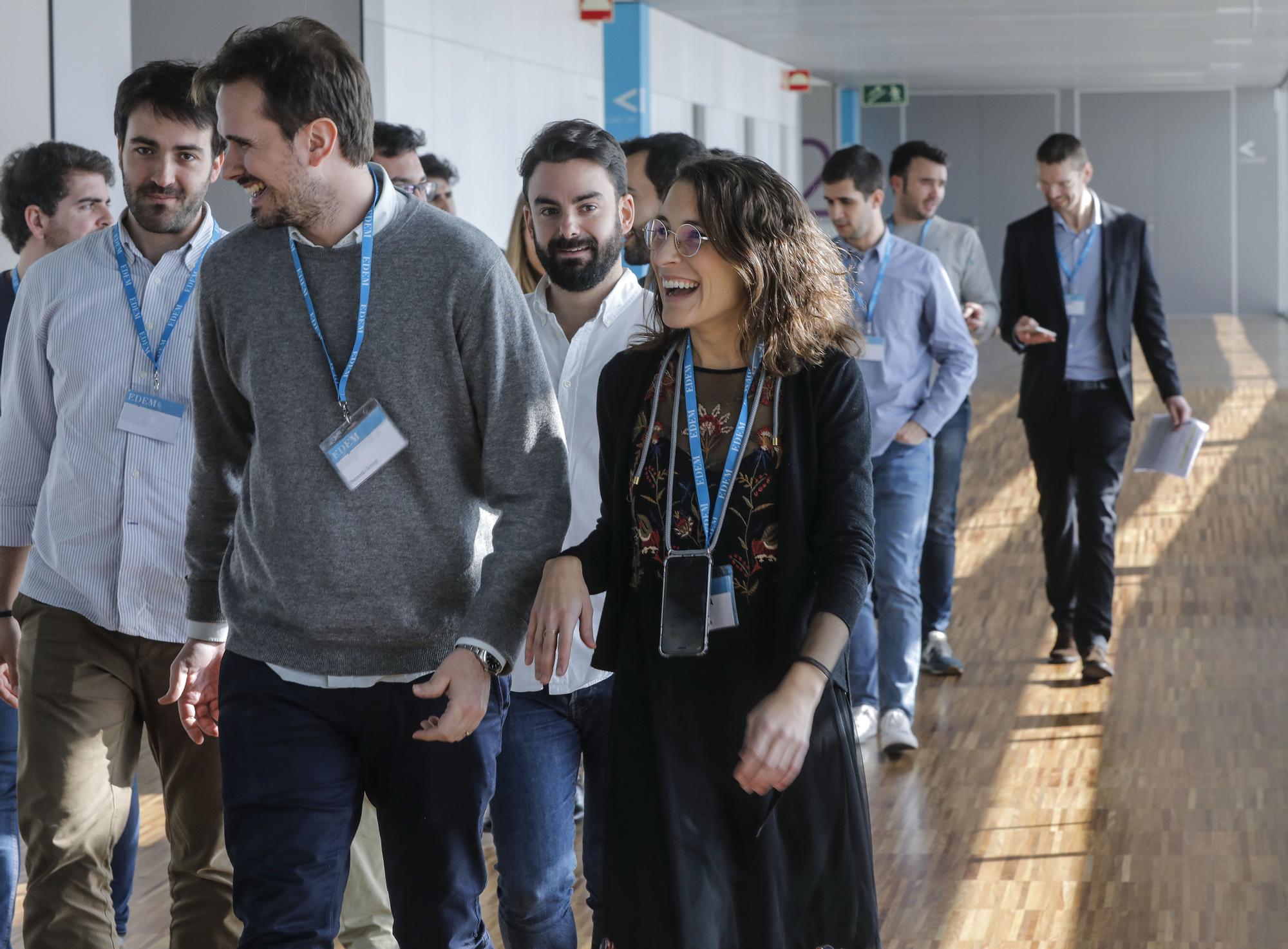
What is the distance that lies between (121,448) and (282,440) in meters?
0.69

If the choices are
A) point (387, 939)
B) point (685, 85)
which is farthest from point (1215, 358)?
point (387, 939)

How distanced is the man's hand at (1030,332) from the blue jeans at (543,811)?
348 cm

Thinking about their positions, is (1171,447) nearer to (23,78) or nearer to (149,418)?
(149,418)

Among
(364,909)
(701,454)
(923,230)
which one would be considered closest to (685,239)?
(701,454)

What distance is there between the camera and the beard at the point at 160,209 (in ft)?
8.90

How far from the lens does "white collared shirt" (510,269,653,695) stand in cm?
258

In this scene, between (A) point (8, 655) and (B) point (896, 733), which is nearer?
(A) point (8, 655)

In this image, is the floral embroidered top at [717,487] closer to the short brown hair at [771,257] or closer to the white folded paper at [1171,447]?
the short brown hair at [771,257]

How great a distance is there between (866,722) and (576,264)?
2.71 m

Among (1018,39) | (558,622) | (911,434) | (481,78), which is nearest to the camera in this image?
(558,622)

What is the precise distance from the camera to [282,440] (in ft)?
6.99

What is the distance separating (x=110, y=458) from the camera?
269 cm

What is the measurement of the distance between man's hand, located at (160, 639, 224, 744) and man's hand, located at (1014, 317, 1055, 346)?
383 centimetres

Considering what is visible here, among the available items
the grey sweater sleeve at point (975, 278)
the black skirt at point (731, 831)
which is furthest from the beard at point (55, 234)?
the grey sweater sleeve at point (975, 278)
